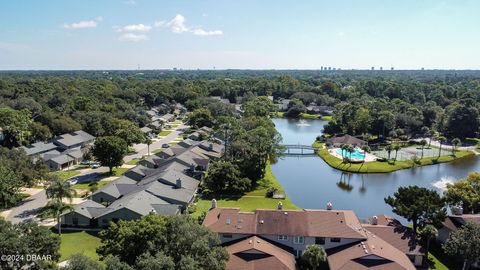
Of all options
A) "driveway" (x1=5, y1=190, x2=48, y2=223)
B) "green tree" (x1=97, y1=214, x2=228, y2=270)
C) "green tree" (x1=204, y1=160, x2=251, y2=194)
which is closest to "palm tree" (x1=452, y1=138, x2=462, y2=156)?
"green tree" (x1=204, y1=160, x2=251, y2=194)

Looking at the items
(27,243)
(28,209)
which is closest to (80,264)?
(27,243)

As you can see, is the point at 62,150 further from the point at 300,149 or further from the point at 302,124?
the point at 302,124

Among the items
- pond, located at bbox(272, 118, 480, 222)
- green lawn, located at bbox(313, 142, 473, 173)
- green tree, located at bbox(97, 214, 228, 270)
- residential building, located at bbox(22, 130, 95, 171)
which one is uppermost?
green tree, located at bbox(97, 214, 228, 270)

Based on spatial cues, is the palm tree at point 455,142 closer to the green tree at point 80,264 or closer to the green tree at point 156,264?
the green tree at point 156,264

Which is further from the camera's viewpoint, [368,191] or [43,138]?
[43,138]

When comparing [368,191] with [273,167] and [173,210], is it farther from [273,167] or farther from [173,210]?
[173,210]

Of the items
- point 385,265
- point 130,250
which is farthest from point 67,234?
point 385,265

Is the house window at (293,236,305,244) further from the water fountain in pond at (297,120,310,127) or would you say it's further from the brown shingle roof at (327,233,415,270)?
the water fountain in pond at (297,120,310,127)
